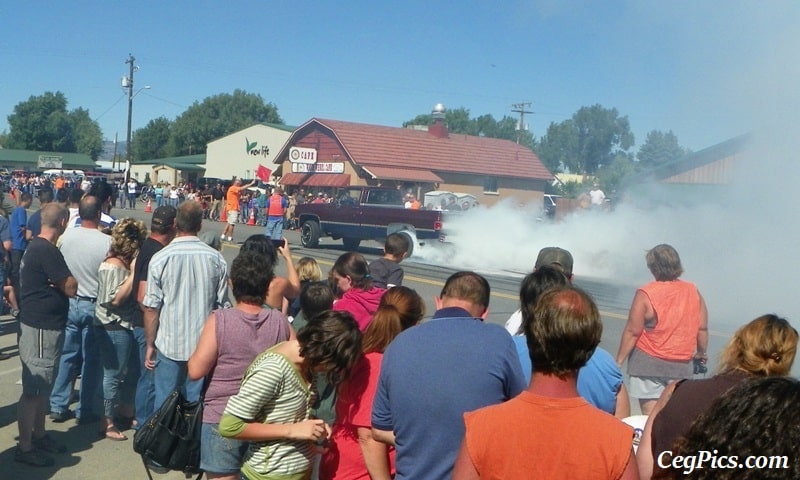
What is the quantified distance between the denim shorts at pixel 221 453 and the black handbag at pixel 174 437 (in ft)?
0.47

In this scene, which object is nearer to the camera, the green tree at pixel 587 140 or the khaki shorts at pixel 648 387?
the khaki shorts at pixel 648 387

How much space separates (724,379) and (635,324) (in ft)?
8.36

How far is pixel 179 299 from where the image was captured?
5035mm

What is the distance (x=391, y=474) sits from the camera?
344cm

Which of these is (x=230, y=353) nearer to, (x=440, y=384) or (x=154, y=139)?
(x=440, y=384)

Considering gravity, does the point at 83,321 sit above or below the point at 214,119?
below

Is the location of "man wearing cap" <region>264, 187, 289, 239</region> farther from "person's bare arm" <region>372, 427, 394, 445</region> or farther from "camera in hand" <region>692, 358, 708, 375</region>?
"person's bare arm" <region>372, 427, 394, 445</region>

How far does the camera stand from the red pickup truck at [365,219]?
2086cm

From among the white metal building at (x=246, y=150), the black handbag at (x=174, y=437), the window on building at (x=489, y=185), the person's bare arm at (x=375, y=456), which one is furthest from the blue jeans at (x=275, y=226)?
the white metal building at (x=246, y=150)

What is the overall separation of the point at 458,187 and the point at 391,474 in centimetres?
4082

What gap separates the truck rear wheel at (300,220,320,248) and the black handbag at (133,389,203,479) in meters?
19.3

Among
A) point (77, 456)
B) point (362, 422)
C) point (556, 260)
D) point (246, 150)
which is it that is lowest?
point (77, 456)

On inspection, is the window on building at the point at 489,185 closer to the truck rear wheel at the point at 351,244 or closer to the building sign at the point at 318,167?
the building sign at the point at 318,167

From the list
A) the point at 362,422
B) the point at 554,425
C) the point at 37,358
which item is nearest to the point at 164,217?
the point at 37,358
